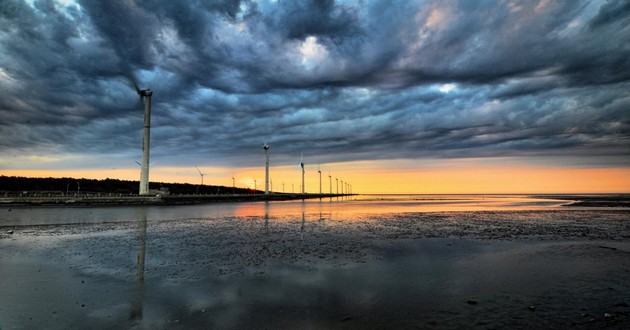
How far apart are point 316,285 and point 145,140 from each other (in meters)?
98.5

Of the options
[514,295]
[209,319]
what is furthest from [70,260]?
[514,295]

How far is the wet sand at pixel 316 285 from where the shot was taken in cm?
879

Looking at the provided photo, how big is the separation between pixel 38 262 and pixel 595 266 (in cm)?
2337

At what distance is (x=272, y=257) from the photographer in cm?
1742

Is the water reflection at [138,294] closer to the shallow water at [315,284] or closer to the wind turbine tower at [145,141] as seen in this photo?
the shallow water at [315,284]

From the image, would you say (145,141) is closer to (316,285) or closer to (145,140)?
(145,140)

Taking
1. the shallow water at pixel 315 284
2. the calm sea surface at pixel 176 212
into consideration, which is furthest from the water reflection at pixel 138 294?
the calm sea surface at pixel 176 212

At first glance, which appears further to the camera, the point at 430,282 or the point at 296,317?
the point at 430,282

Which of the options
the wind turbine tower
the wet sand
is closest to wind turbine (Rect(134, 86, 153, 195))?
the wind turbine tower

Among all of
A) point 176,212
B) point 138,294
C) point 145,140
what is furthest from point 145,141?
point 138,294

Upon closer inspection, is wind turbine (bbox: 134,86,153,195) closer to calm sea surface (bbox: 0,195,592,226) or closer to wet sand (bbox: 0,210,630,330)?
calm sea surface (bbox: 0,195,592,226)

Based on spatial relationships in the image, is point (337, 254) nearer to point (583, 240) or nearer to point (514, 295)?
point (514, 295)

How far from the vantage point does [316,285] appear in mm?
12133

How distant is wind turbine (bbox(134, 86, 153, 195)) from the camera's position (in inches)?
3890
